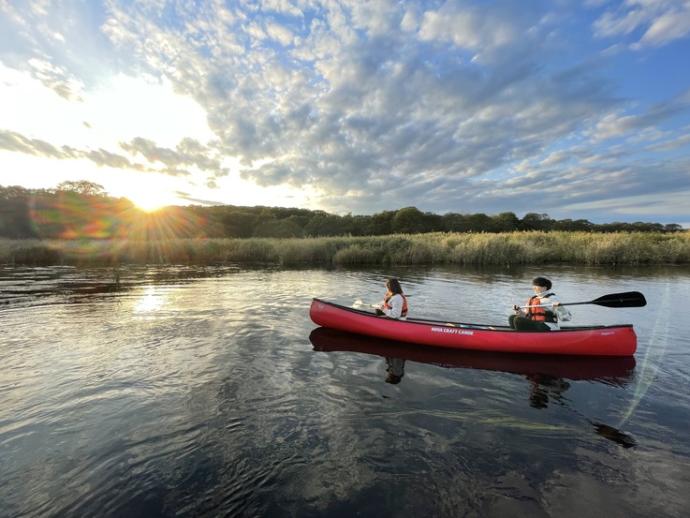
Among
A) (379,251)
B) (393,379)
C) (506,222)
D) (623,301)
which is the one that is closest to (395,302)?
(393,379)

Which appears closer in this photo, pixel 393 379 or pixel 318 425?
pixel 318 425

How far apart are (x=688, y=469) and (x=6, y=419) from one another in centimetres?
791

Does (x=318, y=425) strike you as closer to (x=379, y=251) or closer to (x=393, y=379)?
(x=393, y=379)

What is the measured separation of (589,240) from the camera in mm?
24828

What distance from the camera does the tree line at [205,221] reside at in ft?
137

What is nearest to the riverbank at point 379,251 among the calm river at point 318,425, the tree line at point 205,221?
the tree line at point 205,221

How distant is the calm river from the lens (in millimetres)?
3334

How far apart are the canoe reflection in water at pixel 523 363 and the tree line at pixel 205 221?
30328 mm

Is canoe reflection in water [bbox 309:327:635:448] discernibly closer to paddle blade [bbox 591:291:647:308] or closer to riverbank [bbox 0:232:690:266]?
paddle blade [bbox 591:291:647:308]

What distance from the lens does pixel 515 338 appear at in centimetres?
680

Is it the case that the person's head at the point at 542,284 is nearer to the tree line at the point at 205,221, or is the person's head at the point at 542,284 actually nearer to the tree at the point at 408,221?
the tree line at the point at 205,221

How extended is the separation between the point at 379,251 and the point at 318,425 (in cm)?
2083

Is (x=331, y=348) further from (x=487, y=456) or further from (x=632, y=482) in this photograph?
(x=632, y=482)

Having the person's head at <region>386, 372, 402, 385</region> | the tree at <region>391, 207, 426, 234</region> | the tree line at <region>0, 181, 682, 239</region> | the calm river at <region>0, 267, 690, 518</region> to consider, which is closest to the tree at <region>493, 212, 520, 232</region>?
the tree line at <region>0, 181, 682, 239</region>
